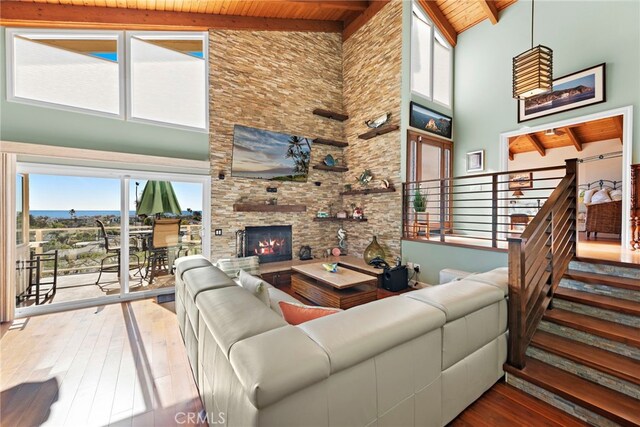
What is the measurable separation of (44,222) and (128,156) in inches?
55.3

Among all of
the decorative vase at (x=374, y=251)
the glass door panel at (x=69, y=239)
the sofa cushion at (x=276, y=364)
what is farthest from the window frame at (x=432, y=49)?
the glass door panel at (x=69, y=239)

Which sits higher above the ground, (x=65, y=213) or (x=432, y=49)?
(x=432, y=49)

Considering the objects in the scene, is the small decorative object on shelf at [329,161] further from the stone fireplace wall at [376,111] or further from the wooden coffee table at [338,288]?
the wooden coffee table at [338,288]

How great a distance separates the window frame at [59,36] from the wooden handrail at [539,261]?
534 cm

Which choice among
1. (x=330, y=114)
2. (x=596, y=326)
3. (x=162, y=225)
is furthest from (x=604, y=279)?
(x=162, y=225)

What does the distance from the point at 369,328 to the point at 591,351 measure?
1.98 meters

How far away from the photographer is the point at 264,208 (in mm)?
5082

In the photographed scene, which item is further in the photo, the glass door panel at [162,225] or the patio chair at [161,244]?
the patio chair at [161,244]

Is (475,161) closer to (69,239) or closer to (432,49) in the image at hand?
(432,49)

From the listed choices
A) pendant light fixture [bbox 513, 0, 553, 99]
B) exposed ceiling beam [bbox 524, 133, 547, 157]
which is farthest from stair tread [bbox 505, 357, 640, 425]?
exposed ceiling beam [bbox 524, 133, 547, 157]

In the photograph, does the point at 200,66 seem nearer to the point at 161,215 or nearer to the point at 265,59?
the point at 265,59

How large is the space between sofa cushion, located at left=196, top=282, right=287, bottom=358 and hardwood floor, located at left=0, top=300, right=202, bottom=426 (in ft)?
3.03

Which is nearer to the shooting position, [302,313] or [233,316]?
[233,316]

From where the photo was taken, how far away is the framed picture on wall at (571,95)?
3867mm
